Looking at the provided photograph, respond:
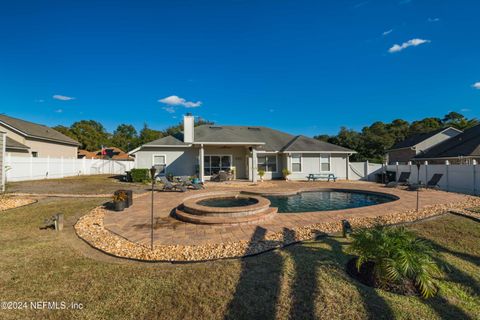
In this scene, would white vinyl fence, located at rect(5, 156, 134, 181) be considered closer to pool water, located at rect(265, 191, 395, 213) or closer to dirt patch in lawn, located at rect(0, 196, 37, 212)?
dirt patch in lawn, located at rect(0, 196, 37, 212)

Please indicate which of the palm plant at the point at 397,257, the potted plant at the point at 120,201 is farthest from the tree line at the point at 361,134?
the potted plant at the point at 120,201

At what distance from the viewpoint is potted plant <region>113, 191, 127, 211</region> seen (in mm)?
7746

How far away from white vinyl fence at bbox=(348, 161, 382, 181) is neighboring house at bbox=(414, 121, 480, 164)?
16.3 ft

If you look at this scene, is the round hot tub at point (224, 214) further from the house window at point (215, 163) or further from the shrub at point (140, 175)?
the house window at point (215, 163)

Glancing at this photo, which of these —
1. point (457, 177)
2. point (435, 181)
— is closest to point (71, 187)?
point (435, 181)

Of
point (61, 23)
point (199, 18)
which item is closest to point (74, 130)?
point (61, 23)

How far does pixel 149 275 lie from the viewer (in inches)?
134

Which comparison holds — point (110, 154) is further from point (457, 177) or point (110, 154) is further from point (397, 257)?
point (457, 177)

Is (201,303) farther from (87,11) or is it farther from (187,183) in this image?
(87,11)

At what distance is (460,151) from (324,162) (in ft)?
34.5

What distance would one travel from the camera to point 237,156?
62.8ft

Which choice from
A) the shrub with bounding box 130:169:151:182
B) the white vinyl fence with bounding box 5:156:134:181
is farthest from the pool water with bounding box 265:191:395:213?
the white vinyl fence with bounding box 5:156:134:181

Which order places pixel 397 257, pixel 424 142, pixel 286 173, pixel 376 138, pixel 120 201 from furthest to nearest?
pixel 376 138 < pixel 424 142 < pixel 286 173 < pixel 120 201 < pixel 397 257

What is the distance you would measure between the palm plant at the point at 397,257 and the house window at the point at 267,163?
53.7ft
